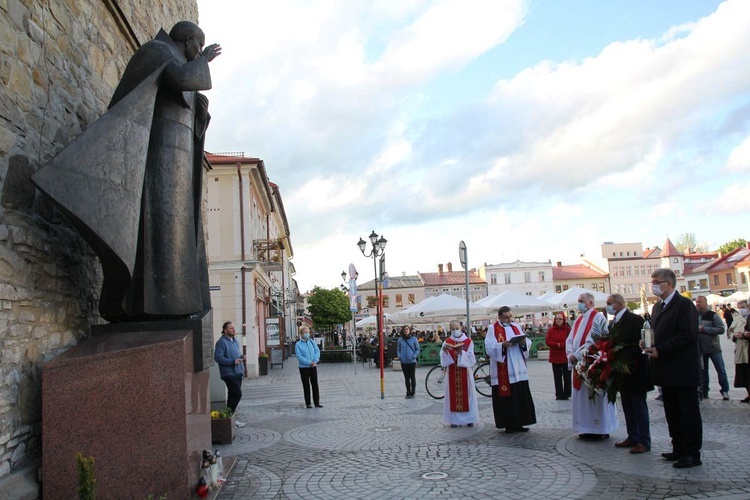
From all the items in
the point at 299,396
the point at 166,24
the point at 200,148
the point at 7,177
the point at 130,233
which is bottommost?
the point at 299,396

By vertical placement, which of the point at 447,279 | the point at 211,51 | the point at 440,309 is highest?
the point at 447,279

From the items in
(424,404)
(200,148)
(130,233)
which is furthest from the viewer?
(424,404)

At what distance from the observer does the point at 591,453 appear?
6809 millimetres

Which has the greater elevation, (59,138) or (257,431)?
(59,138)

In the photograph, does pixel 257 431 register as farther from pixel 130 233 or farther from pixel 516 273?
pixel 516 273

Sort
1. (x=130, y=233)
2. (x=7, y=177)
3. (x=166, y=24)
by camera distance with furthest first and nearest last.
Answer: (x=166, y=24) → (x=130, y=233) → (x=7, y=177)

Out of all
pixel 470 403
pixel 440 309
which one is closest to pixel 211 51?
pixel 470 403

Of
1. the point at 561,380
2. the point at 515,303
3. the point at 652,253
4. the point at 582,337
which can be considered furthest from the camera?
the point at 652,253

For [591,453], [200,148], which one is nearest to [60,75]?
[200,148]

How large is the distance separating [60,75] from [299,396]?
1014cm

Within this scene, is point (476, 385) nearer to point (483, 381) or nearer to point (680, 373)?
point (483, 381)

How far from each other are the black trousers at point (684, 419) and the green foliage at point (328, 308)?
4368 cm

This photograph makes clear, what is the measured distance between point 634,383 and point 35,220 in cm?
632

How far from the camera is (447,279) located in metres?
98.2
